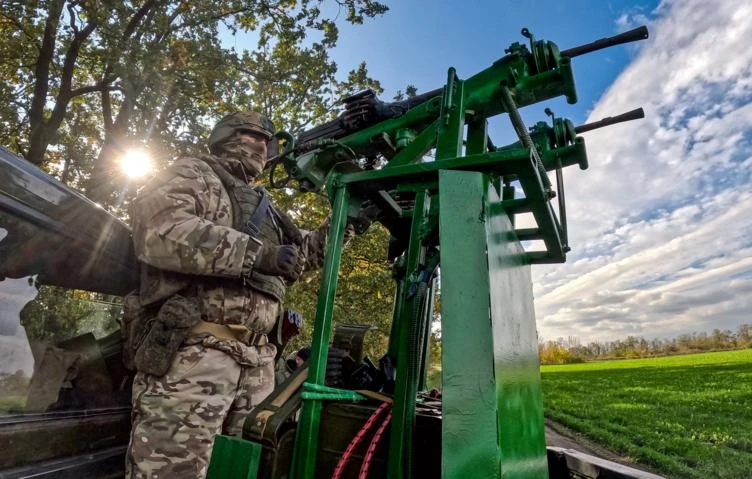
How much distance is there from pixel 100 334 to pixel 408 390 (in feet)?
5.79

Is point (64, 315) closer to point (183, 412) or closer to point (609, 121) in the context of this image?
point (183, 412)

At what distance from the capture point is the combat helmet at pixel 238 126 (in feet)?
9.09

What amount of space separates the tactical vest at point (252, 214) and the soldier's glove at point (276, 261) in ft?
0.57

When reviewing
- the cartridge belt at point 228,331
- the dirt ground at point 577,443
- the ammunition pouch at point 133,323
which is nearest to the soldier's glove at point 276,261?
the cartridge belt at point 228,331

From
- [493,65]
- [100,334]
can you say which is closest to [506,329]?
[493,65]

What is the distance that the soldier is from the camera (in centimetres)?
183

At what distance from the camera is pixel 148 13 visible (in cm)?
897

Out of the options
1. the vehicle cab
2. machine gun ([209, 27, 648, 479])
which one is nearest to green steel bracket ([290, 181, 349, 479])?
machine gun ([209, 27, 648, 479])

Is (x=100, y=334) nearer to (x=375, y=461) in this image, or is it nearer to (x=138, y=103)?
(x=375, y=461)

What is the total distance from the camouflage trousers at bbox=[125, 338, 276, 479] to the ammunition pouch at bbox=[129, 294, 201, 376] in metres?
0.06

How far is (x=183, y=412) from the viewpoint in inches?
72.9

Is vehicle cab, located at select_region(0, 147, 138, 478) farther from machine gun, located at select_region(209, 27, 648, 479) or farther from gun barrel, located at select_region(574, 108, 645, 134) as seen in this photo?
gun barrel, located at select_region(574, 108, 645, 134)

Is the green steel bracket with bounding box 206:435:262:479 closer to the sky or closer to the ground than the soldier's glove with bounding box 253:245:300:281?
closer to the ground

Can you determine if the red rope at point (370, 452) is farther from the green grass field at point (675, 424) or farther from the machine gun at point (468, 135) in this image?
the green grass field at point (675, 424)
